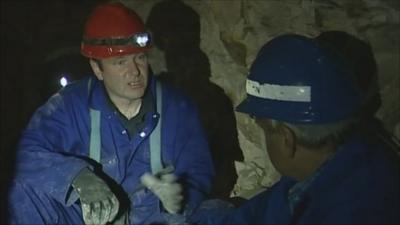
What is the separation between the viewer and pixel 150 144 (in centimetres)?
325

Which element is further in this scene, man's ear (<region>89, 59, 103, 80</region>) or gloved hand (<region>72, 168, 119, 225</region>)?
man's ear (<region>89, 59, 103, 80</region>)

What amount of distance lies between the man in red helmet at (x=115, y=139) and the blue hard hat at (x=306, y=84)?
3.72 ft

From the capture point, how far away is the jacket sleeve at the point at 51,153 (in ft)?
9.89

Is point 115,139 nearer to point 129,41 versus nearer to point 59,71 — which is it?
point 129,41

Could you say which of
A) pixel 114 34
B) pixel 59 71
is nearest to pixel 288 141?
pixel 114 34

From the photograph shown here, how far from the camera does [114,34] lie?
315 cm

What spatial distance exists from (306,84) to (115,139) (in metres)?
1.52

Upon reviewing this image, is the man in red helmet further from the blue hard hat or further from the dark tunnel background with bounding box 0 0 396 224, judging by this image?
the dark tunnel background with bounding box 0 0 396 224

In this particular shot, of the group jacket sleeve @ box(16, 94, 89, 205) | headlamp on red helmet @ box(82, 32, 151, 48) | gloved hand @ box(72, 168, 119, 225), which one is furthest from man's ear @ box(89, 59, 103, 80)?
gloved hand @ box(72, 168, 119, 225)

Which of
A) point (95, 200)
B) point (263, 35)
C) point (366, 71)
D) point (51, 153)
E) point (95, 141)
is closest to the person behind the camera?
point (95, 200)

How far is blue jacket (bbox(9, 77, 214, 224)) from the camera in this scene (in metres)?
3.05

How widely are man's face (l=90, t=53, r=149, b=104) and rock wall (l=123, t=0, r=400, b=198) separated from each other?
1091mm

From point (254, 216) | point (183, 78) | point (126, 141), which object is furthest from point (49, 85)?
point (254, 216)

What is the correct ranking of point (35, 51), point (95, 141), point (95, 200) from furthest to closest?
point (35, 51)
point (95, 141)
point (95, 200)
